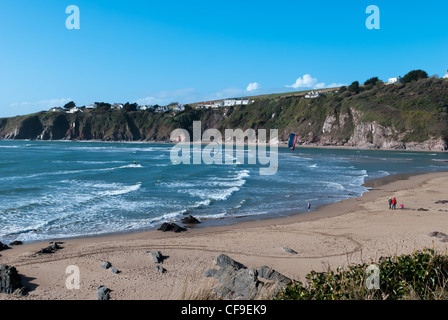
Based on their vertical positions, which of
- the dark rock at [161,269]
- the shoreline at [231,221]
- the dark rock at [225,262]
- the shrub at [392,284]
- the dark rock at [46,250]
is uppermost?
the shrub at [392,284]

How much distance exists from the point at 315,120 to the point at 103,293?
131 meters

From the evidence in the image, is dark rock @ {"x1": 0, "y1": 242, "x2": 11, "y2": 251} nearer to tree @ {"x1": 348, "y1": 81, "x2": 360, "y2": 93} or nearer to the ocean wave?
the ocean wave

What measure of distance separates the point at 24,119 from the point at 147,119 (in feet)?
196

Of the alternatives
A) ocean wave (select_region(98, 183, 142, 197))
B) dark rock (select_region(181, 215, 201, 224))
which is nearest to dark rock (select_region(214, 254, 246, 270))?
dark rock (select_region(181, 215, 201, 224))

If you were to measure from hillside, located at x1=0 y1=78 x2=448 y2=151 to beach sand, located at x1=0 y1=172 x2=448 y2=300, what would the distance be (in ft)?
293

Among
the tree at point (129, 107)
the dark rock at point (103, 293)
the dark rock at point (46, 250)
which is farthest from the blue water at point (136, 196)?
the tree at point (129, 107)

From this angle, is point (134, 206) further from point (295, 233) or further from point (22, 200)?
point (295, 233)

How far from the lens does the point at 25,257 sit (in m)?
14.0

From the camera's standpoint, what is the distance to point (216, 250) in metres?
15.2

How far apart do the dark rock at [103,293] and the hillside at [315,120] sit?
10518cm

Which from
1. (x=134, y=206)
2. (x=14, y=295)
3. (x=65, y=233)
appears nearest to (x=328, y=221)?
(x=134, y=206)

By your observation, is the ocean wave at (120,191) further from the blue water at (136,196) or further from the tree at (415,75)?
the tree at (415,75)

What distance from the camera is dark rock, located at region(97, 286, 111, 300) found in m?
10.2

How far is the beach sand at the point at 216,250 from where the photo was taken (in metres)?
11.4
